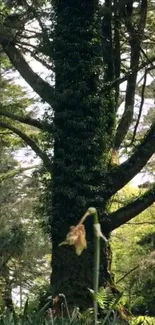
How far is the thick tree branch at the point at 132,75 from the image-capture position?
1092 centimetres

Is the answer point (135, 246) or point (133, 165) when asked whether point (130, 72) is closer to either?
point (133, 165)

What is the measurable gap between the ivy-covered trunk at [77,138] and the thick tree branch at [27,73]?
0.94m

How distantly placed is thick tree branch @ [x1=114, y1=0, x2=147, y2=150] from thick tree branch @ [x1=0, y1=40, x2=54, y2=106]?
166cm

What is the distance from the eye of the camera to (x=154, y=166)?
14.2m

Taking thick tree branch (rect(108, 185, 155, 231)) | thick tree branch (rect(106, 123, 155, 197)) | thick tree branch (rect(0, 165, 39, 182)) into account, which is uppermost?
thick tree branch (rect(0, 165, 39, 182))

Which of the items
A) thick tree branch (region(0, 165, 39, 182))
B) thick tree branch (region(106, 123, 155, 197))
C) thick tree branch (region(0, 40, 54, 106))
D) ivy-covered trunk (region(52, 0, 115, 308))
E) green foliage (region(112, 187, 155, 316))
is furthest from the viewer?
green foliage (region(112, 187, 155, 316))

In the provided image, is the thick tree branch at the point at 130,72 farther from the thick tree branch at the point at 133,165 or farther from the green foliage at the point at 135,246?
the green foliage at the point at 135,246

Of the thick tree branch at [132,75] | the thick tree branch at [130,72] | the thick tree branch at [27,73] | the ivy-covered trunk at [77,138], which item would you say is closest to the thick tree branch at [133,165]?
the ivy-covered trunk at [77,138]

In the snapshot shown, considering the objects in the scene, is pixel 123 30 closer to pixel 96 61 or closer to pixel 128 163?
pixel 96 61

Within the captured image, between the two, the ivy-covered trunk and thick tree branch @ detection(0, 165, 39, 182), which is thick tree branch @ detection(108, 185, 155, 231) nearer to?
the ivy-covered trunk

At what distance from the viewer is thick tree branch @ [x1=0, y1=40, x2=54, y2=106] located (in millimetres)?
11055

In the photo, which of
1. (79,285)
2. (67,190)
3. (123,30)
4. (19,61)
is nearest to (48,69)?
(19,61)

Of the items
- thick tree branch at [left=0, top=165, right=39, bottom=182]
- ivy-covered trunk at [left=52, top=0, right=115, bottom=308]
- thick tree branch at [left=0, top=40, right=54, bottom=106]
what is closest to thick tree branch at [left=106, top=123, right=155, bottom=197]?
ivy-covered trunk at [left=52, top=0, right=115, bottom=308]

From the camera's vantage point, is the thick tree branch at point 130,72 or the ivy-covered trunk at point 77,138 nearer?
the ivy-covered trunk at point 77,138
